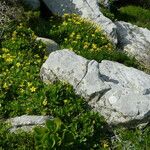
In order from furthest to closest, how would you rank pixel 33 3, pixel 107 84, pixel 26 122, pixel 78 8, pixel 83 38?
pixel 78 8 → pixel 33 3 → pixel 83 38 → pixel 107 84 → pixel 26 122

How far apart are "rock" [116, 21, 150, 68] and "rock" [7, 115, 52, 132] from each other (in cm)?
632

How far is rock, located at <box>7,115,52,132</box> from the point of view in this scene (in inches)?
447

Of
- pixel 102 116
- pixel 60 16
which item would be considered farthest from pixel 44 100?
pixel 60 16

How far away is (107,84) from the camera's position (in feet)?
41.5

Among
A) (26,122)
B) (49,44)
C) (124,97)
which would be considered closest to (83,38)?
(49,44)

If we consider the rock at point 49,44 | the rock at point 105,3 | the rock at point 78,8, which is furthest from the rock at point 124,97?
the rock at point 105,3

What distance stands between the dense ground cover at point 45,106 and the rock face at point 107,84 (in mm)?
235

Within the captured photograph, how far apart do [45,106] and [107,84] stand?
1.59 metres

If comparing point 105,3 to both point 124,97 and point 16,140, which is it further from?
point 16,140

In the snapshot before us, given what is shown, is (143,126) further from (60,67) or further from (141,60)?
(141,60)

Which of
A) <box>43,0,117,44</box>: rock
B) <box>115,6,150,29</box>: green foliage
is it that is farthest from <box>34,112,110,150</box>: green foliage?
<box>115,6,150,29</box>: green foliage

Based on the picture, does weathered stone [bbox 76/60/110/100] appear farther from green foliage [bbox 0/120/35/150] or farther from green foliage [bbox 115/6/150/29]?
green foliage [bbox 115/6/150/29]

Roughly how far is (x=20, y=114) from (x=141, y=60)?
6.18m

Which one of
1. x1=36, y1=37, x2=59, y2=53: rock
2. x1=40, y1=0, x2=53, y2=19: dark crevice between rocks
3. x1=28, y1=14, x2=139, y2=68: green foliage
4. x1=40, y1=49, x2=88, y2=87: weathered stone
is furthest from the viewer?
x1=40, y1=0, x2=53, y2=19: dark crevice between rocks
